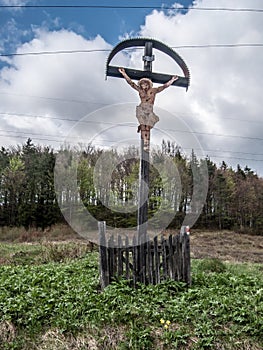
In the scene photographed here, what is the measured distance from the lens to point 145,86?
554 centimetres

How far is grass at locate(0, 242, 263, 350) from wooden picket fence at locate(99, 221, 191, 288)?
185 mm

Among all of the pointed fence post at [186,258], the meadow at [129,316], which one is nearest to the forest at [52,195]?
the pointed fence post at [186,258]

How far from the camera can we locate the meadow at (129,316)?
3355 millimetres

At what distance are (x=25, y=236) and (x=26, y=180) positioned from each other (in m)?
6.00

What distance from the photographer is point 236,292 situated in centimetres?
441

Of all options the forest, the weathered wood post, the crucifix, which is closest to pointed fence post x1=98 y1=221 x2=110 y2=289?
the weathered wood post

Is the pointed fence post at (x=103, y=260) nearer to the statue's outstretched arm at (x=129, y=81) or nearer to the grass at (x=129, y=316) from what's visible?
the grass at (x=129, y=316)

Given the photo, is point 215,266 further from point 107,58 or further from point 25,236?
point 25,236

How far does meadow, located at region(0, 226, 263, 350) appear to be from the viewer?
3.36 m

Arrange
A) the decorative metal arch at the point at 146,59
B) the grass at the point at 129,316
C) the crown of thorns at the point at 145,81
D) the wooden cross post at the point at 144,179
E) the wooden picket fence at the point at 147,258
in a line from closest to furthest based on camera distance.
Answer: the grass at the point at 129,316
the wooden picket fence at the point at 147,258
the wooden cross post at the point at 144,179
the crown of thorns at the point at 145,81
the decorative metal arch at the point at 146,59

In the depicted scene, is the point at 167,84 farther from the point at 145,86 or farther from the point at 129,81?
the point at 129,81

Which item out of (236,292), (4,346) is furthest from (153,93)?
(4,346)

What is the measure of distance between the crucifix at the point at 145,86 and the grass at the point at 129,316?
3.99 feet

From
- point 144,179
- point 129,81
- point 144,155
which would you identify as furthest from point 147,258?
point 129,81
